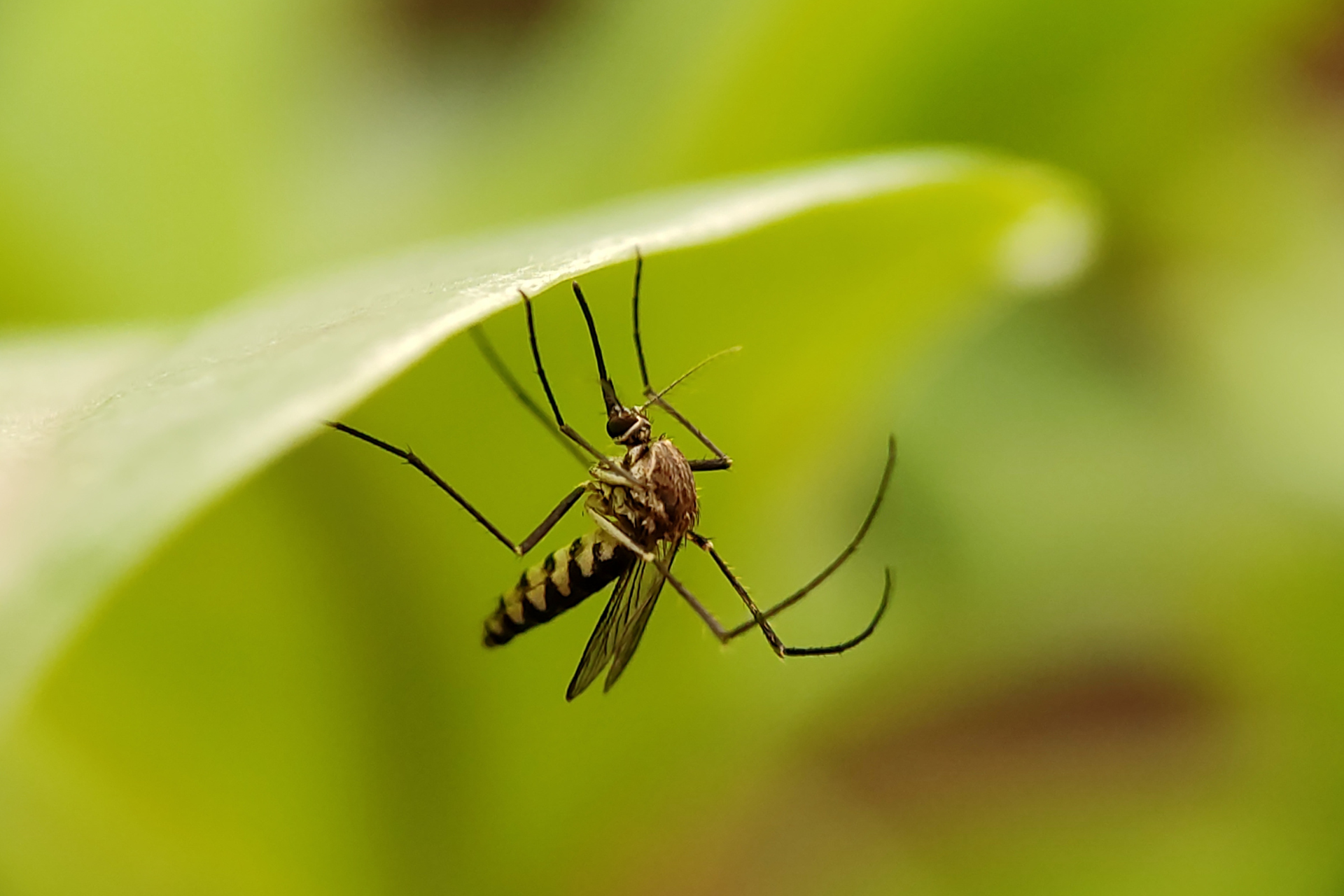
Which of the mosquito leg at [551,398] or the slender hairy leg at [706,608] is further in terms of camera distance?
the slender hairy leg at [706,608]

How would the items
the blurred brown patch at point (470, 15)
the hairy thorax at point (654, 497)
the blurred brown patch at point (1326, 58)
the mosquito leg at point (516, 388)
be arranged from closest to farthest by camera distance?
the mosquito leg at point (516, 388) < the hairy thorax at point (654, 497) < the blurred brown patch at point (1326, 58) < the blurred brown patch at point (470, 15)

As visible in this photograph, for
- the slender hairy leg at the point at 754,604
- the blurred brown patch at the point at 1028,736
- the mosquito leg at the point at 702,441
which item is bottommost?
the blurred brown patch at the point at 1028,736

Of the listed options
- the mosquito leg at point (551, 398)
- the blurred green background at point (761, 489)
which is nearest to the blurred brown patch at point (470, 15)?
the blurred green background at point (761, 489)

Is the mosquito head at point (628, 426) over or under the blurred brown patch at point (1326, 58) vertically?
over

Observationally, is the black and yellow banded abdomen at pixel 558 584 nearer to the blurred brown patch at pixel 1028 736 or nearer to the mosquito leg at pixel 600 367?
the mosquito leg at pixel 600 367

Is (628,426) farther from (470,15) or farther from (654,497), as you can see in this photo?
(470,15)

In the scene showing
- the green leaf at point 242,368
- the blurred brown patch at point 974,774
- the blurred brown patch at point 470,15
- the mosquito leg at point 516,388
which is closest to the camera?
the green leaf at point 242,368

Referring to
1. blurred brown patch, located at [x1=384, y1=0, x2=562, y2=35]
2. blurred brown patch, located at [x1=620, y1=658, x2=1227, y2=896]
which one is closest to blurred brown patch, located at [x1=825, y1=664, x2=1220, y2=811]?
blurred brown patch, located at [x1=620, y1=658, x2=1227, y2=896]
